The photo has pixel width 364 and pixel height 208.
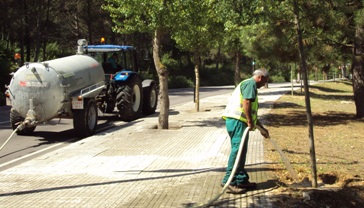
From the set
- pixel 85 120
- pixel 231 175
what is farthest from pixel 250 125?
pixel 85 120

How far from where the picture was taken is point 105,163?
27.6 feet

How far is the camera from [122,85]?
14.9 meters

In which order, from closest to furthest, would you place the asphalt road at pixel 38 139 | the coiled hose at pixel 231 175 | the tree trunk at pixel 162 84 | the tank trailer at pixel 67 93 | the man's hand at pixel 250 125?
the coiled hose at pixel 231 175
the man's hand at pixel 250 125
the asphalt road at pixel 38 139
the tank trailer at pixel 67 93
the tree trunk at pixel 162 84

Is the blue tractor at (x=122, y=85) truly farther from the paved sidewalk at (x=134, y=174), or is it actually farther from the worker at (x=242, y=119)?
the worker at (x=242, y=119)

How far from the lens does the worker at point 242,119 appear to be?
610cm

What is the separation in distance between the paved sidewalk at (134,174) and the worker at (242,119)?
188 mm

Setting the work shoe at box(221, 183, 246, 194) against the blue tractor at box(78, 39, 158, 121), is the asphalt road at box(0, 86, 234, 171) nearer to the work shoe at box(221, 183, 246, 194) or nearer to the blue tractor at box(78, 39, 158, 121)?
the blue tractor at box(78, 39, 158, 121)

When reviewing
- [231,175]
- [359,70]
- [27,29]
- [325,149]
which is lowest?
[325,149]

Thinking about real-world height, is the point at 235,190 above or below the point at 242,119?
below

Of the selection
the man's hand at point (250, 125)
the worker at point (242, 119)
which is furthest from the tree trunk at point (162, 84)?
the man's hand at point (250, 125)

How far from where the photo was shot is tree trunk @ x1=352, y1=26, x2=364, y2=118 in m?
14.7

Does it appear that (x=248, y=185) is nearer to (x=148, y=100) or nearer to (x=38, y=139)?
(x=38, y=139)

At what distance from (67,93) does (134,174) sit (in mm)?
4498

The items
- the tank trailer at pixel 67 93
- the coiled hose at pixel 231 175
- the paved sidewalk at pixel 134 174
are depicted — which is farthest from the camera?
the tank trailer at pixel 67 93
